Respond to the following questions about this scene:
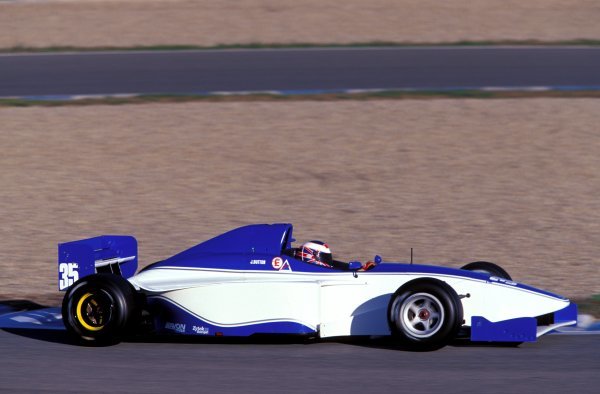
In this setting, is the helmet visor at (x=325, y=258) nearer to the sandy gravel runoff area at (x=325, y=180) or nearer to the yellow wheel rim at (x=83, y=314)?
the yellow wheel rim at (x=83, y=314)

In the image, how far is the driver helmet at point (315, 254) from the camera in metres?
8.27

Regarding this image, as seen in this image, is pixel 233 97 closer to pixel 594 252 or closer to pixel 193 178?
pixel 193 178

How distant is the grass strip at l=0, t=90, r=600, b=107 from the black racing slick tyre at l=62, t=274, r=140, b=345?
437 inches

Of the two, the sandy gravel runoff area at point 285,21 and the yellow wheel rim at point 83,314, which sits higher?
the sandy gravel runoff area at point 285,21

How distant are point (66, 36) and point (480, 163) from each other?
1307 cm

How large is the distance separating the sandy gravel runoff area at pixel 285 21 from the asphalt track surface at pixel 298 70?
1.26 meters

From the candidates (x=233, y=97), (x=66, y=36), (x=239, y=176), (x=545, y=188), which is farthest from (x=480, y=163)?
(x=66, y=36)

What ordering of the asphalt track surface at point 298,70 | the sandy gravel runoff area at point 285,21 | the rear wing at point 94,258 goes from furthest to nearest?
the sandy gravel runoff area at point 285,21 < the asphalt track surface at point 298,70 < the rear wing at point 94,258

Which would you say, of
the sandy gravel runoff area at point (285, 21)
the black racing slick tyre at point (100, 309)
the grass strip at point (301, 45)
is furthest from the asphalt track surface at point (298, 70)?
the black racing slick tyre at point (100, 309)

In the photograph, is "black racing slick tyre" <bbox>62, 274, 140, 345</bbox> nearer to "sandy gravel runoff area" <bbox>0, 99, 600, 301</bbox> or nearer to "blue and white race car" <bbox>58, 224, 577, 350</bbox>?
"blue and white race car" <bbox>58, 224, 577, 350</bbox>

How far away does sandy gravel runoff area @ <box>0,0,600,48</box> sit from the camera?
2505cm

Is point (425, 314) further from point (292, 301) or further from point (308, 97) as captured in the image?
point (308, 97)

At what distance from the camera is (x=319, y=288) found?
7.96 m

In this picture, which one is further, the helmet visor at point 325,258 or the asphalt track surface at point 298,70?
the asphalt track surface at point 298,70
